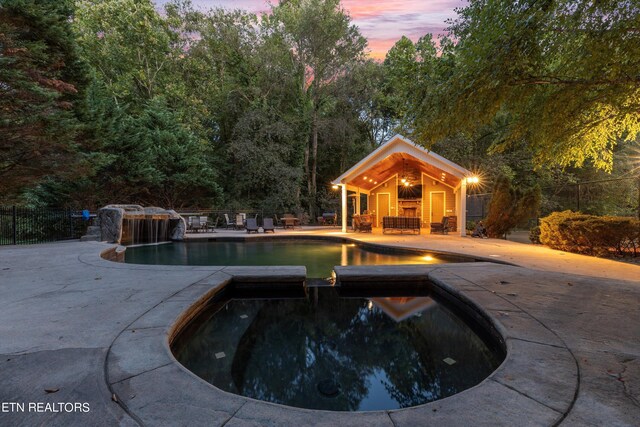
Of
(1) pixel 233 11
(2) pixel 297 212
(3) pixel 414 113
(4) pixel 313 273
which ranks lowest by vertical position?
(4) pixel 313 273

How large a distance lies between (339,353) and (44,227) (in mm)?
15783

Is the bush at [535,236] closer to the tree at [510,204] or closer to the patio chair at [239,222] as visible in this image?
the tree at [510,204]

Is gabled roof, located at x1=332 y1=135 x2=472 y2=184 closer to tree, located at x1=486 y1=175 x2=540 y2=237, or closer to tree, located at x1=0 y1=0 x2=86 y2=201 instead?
tree, located at x1=486 y1=175 x2=540 y2=237

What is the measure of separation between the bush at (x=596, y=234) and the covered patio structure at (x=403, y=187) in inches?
205

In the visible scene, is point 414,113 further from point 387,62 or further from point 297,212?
point 387,62

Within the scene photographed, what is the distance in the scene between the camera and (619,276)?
17.8ft

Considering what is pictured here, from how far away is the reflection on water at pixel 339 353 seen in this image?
9.48 feet

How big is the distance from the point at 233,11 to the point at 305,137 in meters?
11.0

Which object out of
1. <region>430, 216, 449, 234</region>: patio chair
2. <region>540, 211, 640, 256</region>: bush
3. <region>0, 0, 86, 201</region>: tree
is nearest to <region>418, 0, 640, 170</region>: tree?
<region>540, 211, 640, 256</region>: bush

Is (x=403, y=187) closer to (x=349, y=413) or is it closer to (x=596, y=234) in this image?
(x=596, y=234)

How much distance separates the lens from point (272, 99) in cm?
2428

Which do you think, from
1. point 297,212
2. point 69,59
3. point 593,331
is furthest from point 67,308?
point 297,212

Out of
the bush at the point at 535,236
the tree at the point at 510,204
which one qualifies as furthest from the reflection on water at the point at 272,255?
the tree at the point at 510,204

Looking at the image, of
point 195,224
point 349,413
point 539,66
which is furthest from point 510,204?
point 195,224
